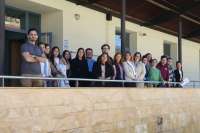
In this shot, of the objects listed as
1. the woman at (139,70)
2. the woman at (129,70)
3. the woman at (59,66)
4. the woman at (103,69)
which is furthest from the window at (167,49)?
the woman at (59,66)

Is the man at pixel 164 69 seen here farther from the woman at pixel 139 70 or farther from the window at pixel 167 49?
the window at pixel 167 49

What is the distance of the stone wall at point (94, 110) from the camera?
4195 millimetres

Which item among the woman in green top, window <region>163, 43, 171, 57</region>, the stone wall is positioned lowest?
the stone wall

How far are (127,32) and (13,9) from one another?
20.1 feet

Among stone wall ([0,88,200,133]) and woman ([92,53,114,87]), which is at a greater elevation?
woman ([92,53,114,87])

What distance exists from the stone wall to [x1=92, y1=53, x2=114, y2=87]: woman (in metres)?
0.32

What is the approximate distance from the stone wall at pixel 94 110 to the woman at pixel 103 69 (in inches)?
12.7

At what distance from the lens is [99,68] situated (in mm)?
6102

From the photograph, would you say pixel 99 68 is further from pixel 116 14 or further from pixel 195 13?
pixel 195 13

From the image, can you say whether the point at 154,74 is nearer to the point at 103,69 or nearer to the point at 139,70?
the point at 139,70

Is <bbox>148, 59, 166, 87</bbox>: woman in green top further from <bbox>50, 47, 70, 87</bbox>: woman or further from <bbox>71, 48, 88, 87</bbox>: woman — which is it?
<bbox>50, 47, 70, 87</bbox>: woman

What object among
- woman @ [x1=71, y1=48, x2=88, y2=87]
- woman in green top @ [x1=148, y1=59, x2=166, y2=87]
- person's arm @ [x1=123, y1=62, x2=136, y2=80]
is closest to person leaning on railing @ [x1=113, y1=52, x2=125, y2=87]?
person's arm @ [x1=123, y1=62, x2=136, y2=80]

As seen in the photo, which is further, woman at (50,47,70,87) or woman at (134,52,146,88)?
woman at (134,52,146,88)

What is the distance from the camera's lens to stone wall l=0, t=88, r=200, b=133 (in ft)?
13.8
